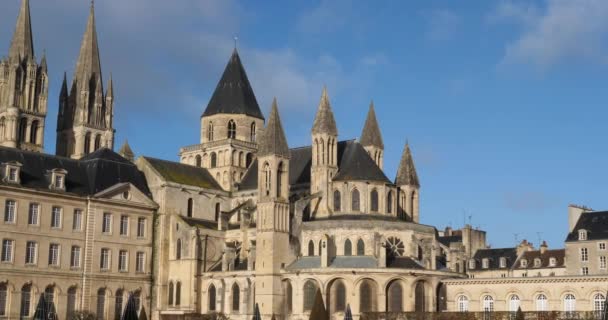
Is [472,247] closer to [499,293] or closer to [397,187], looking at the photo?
[397,187]

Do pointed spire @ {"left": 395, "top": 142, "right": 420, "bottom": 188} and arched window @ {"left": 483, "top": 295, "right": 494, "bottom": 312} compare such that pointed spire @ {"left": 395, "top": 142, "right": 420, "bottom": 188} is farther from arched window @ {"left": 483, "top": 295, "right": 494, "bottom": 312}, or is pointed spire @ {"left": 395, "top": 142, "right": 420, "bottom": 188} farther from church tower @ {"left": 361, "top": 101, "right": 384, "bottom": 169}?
arched window @ {"left": 483, "top": 295, "right": 494, "bottom": 312}

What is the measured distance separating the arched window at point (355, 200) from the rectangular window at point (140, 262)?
17393mm

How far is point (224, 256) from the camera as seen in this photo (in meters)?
68.4

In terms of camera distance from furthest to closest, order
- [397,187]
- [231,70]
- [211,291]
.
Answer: [231,70]
[397,187]
[211,291]

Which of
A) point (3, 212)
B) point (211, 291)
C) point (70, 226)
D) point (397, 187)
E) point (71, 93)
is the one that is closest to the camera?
point (3, 212)

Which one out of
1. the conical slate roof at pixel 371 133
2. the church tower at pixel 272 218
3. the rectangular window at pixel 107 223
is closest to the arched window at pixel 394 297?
the church tower at pixel 272 218

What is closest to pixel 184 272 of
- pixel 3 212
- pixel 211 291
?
pixel 211 291

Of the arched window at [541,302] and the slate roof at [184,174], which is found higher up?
the slate roof at [184,174]

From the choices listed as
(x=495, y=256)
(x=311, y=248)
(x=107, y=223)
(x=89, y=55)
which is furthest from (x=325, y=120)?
(x=89, y=55)

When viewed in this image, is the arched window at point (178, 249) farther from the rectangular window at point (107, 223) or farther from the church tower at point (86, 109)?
the church tower at point (86, 109)

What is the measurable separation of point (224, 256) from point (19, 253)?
15483 mm

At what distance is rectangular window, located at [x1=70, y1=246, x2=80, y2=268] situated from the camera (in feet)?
214

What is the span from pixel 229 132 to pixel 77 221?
19.9m

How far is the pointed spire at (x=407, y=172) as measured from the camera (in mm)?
75000
